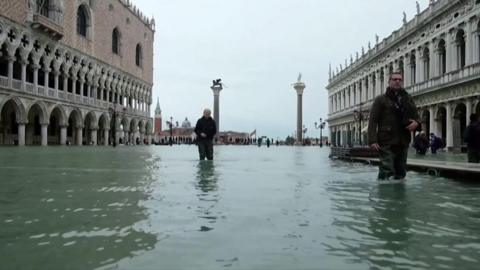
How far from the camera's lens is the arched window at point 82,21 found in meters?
50.0

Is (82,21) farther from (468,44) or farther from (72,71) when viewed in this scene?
(468,44)

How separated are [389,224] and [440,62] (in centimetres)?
3723

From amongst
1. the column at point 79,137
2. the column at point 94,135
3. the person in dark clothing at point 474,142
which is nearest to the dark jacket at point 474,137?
the person in dark clothing at point 474,142

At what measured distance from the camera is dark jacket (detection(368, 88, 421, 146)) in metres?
7.48

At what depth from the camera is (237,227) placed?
13.7 ft

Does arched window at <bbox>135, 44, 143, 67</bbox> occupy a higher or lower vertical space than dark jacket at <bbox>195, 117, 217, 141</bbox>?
higher

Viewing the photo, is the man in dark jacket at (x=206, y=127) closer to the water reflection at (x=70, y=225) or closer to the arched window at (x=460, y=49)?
the water reflection at (x=70, y=225)

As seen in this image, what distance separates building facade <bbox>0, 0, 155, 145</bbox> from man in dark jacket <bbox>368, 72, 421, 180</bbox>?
112 ft

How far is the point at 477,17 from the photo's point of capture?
30906 mm

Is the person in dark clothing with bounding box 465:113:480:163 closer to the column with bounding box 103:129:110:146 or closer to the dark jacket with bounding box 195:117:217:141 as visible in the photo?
the dark jacket with bounding box 195:117:217:141

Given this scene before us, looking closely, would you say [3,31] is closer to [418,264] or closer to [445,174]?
[445,174]

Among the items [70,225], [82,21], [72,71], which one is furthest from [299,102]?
[70,225]

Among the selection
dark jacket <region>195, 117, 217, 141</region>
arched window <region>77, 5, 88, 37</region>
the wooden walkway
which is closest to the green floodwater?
the wooden walkway

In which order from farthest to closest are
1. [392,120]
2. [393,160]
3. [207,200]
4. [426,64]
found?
[426,64]
[393,160]
[392,120]
[207,200]
